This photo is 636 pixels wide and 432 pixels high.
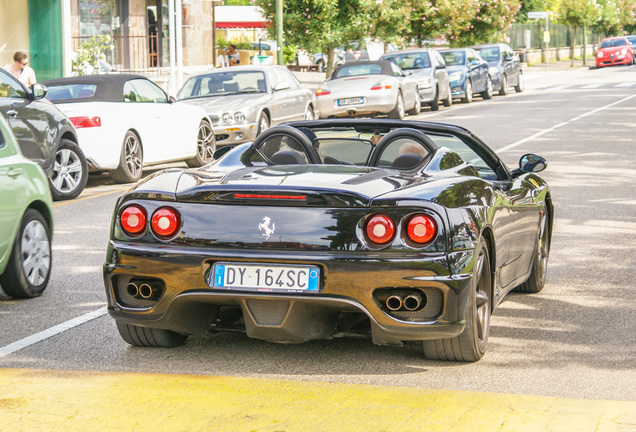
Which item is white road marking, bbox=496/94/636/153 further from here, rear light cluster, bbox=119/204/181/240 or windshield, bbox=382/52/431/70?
rear light cluster, bbox=119/204/181/240

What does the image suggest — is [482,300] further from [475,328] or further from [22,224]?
[22,224]

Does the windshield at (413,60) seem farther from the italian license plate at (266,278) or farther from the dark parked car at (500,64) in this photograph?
the italian license plate at (266,278)

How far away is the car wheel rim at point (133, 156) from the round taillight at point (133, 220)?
30.5 feet

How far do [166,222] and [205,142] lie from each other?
1185cm

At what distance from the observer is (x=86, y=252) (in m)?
9.32

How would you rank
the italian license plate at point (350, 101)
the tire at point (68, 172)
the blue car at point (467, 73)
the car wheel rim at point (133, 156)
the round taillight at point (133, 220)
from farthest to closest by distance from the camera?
the blue car at point (467, 73)
the italian license plate at point (350, 101)
the car wheel rim at point (133, 156)
the tire at point (68, 172)
the round taillight at point (133, 220)

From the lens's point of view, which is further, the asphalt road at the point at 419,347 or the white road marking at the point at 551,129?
the white road marking at the point at 551,129

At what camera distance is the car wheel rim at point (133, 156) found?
14.7 metres

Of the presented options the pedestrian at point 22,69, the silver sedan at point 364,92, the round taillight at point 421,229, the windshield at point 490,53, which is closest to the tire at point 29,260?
the round taillight at point 421,229

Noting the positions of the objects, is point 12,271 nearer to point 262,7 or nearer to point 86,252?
point 86,252

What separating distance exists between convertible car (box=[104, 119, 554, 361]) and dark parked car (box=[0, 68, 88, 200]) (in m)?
6.51

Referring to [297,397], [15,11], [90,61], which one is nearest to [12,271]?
[297,397]

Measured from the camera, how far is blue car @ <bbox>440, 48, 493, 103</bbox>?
108 feet

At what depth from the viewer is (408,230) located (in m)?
5.15
